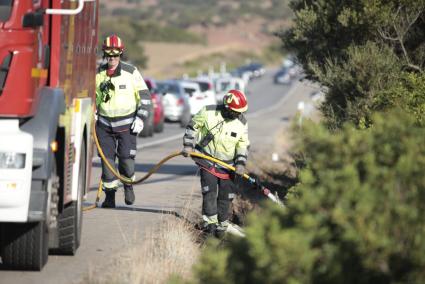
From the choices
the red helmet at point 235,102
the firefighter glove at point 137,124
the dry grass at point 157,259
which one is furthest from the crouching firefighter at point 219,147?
the firefighter glove at point 137,124

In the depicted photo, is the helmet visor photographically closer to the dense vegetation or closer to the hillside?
the dense vegetation

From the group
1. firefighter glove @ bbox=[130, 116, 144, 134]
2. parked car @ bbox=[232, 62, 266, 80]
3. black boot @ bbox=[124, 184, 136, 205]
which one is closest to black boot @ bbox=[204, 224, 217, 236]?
firefighter glove @ bbox=[130, 116, 144, 134]

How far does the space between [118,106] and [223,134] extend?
6.30 feet

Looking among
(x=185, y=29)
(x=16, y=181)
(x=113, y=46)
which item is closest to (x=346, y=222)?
(x=16, y=181)

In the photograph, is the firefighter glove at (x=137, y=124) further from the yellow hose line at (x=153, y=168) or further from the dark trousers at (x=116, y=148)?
the yellow hose line at (x=153, y=168)

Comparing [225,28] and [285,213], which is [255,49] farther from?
[285,213]

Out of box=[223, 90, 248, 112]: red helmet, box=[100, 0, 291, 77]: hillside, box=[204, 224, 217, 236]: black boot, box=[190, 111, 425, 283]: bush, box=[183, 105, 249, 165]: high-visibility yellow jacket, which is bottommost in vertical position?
box=[100, 0, 291, 77]: hillside

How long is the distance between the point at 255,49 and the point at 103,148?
14718cm

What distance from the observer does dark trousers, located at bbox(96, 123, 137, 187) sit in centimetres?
1415

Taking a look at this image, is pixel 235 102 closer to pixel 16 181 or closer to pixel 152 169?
pixel 152 169

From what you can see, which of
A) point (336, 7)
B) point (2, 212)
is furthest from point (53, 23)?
point (336, 7)

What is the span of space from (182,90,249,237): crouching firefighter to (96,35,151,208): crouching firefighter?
Result: 4.43 feet

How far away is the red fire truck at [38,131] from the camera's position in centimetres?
877

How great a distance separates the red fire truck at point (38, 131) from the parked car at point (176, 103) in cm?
2790
